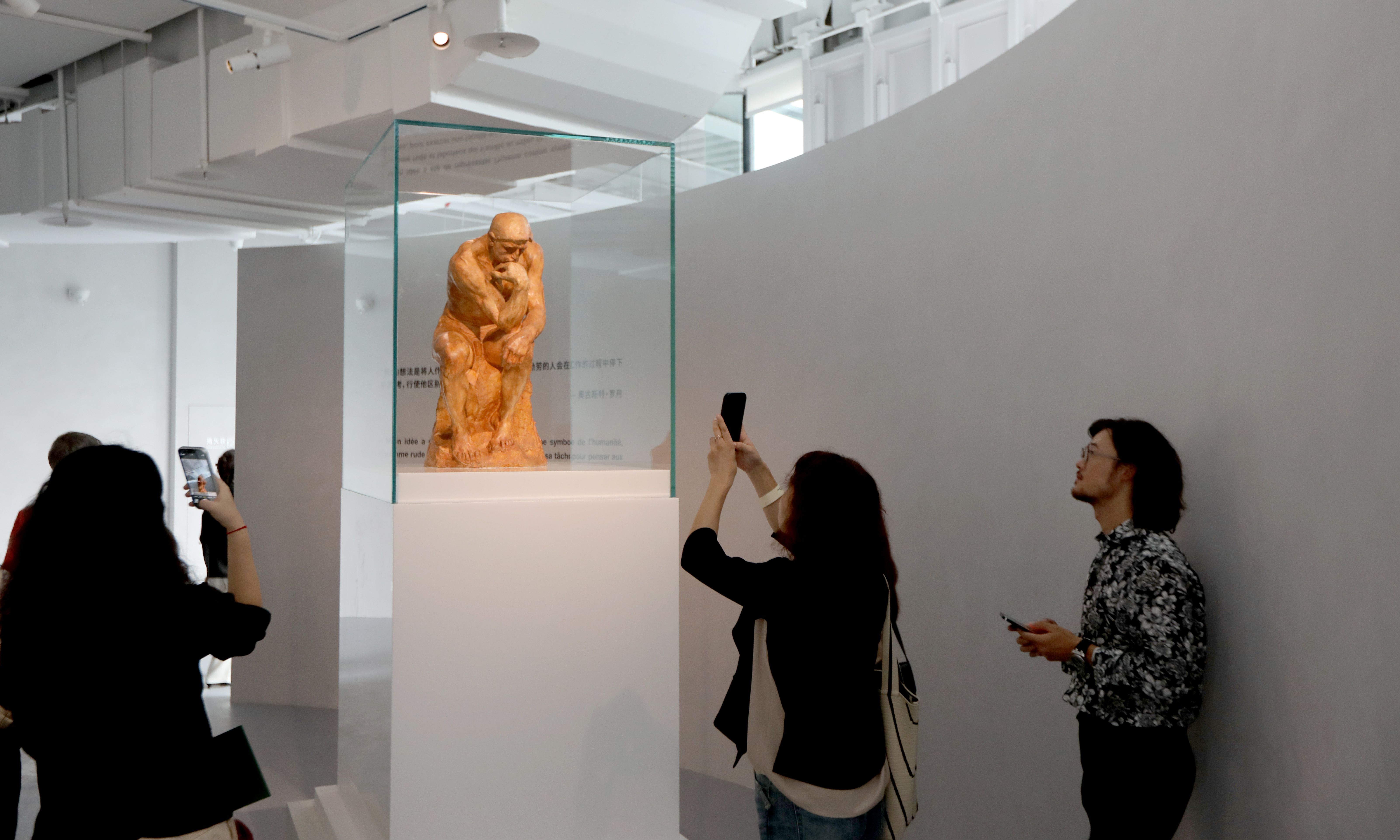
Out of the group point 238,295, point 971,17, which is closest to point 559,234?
point 971,17

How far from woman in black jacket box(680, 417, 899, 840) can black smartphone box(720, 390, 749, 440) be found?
218 millimetres

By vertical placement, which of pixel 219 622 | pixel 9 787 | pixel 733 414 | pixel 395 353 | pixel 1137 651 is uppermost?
pixel 395 353

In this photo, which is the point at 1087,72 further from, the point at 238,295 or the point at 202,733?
the point at 238,295

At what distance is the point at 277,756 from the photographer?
4602 mm

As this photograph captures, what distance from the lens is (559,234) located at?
8.75 ft

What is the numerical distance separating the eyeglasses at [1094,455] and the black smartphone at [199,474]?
1.99 m

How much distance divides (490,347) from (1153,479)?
169cm

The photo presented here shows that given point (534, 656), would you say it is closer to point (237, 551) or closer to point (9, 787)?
point (237, 551)

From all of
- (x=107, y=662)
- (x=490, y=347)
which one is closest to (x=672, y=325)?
(x=490, y=347)

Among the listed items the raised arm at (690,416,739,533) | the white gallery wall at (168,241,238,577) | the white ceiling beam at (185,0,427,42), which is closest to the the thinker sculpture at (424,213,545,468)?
the raised arm at (690,416,739,533)

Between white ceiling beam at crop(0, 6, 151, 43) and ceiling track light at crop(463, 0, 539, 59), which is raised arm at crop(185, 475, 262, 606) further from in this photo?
white ceiling beam at crop(0, 6, 151, 43)

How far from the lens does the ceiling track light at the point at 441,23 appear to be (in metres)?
3.98

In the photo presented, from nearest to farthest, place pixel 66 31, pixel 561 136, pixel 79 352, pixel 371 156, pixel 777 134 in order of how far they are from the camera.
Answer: pixel 561 136 → pixel 371 156 → pixel 66 31 → pixel 777 134 → pixel 79 352

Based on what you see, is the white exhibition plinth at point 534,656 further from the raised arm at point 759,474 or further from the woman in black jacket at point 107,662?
the woman in black jacket at point 107,662
